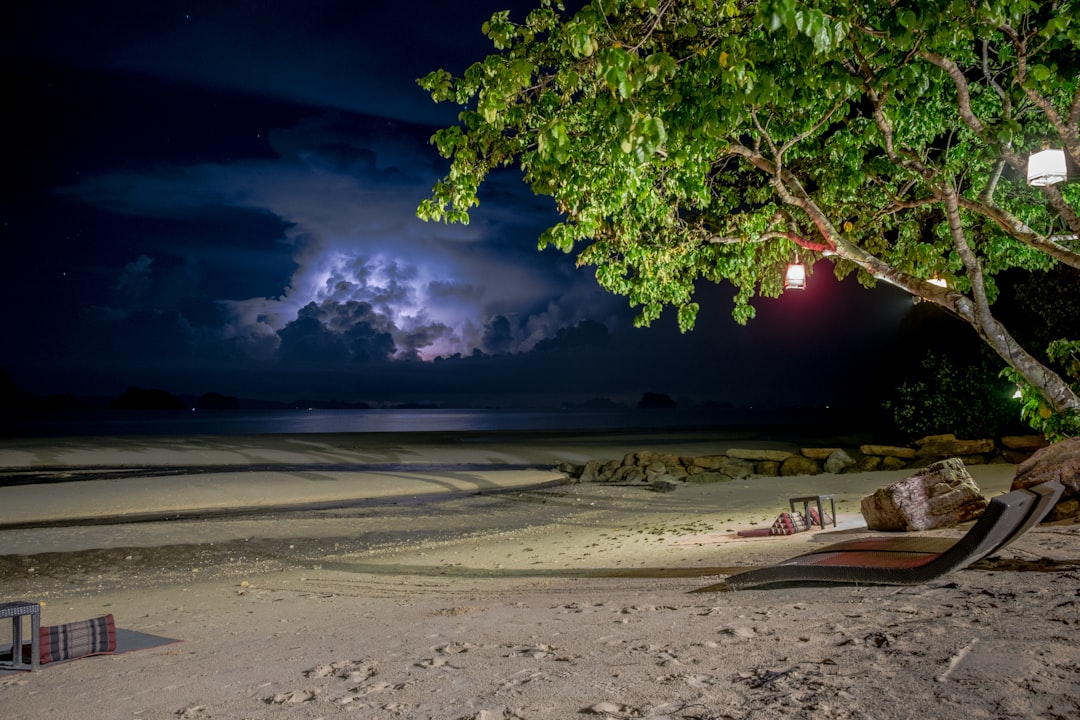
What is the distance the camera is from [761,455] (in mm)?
23719

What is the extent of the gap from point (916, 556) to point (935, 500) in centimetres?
380

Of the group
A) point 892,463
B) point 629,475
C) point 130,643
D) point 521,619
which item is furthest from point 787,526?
point 892,463

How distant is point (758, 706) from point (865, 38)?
230 inches

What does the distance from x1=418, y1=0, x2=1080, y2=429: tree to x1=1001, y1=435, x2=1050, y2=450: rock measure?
10585 millimetres

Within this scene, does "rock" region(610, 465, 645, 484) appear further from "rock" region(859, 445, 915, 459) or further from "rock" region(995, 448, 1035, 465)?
"rock" region(995, 448, 1035, 465)

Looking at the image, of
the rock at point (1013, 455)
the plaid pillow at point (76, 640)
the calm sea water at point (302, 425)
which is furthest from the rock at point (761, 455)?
the calm sea water at point (302, 425)

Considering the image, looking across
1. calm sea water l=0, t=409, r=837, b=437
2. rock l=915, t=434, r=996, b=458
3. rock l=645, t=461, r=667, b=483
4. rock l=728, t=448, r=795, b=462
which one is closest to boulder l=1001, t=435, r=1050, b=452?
rock l=915, t=434, r=996, b=458

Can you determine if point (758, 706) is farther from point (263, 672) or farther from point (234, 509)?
point (234, 509)

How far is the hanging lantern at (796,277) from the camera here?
34.9 ft

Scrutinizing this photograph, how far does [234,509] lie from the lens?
18.1 m

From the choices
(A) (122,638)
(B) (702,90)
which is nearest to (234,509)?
(A) (122,638)

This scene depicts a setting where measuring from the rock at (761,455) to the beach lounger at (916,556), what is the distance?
16.8 m

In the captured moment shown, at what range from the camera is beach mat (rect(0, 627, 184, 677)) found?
216 inches

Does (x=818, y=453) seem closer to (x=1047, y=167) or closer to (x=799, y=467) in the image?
(x=799, y=467)
